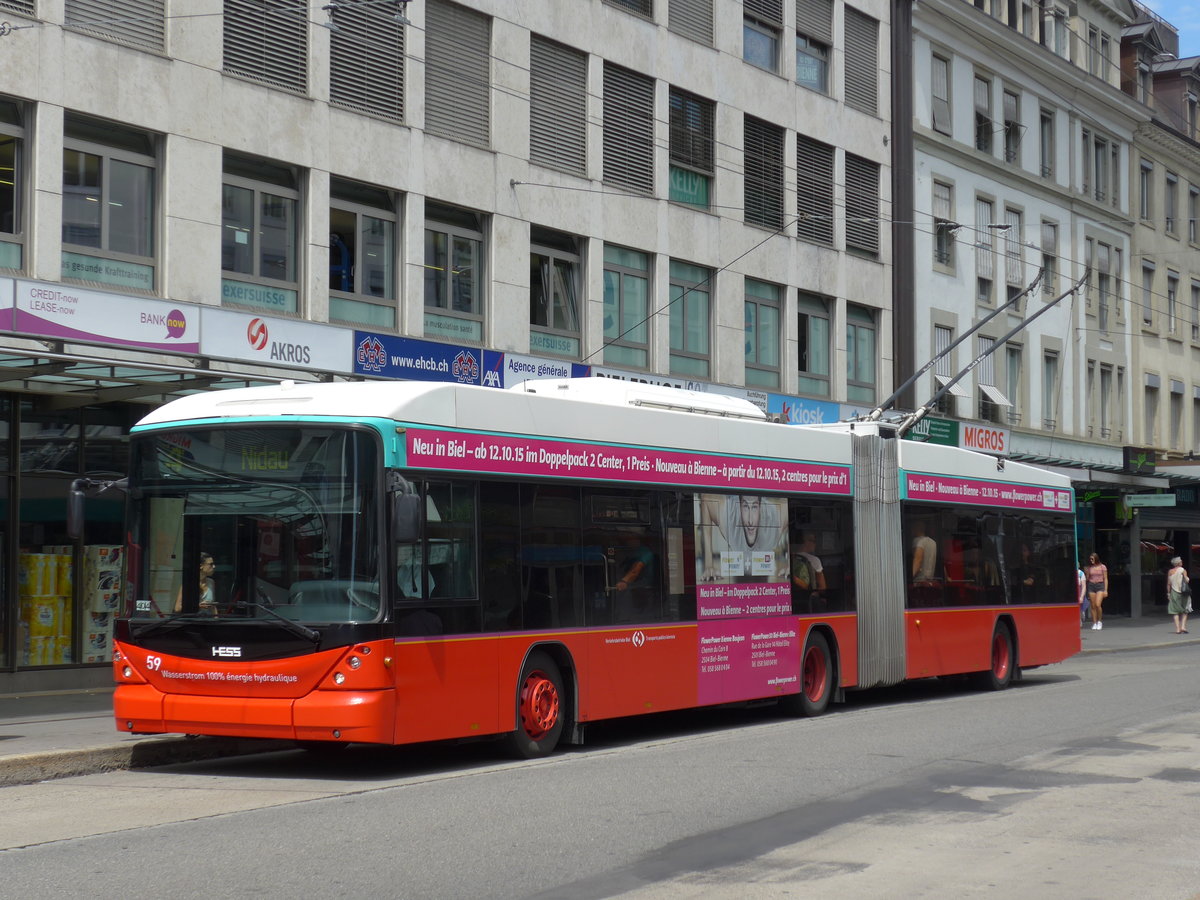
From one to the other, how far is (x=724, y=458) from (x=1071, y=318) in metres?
30.6

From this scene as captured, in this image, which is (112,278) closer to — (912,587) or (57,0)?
(57,0)

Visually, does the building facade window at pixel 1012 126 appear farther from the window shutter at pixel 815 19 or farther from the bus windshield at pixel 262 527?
the bus windshield at pixel 262 527

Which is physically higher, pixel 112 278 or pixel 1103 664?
pixel 112 278

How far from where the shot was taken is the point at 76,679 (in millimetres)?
19078

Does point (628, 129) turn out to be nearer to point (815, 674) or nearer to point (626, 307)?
point (626, 307)

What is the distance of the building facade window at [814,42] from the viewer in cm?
3222

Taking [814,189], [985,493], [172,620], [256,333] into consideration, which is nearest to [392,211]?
[256,333]

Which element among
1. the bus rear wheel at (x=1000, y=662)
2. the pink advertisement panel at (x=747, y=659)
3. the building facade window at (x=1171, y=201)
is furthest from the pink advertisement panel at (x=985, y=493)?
the building facade window at (x=1171, y=201)

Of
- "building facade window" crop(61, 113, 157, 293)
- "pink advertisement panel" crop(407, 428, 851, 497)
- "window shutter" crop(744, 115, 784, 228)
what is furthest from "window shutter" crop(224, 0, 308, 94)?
"window shutter" crop(744, 115, 784, 228)

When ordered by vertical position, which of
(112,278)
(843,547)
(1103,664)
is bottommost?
(1103,664)

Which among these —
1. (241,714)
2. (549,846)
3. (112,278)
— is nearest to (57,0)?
(112,278)

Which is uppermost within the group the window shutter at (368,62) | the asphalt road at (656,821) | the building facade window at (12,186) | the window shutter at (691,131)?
the window shutter at (691,131)

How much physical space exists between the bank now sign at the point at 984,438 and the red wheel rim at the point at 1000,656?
15.5 meters

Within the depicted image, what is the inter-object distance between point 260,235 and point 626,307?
8146 mm
